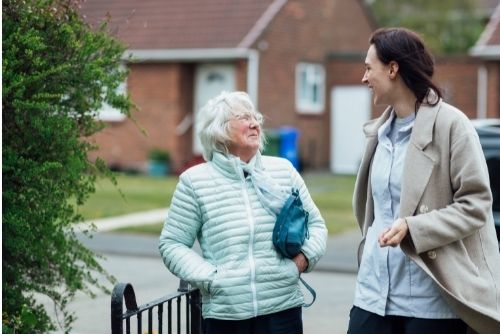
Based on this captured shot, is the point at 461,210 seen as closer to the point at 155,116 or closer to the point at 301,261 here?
the point at 301,261

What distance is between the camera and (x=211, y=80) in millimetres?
26828

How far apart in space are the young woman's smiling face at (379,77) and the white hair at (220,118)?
52cm

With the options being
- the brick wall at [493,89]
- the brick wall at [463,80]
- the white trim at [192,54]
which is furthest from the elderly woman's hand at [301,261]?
the brick wall at [463,80]

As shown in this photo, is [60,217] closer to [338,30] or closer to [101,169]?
[101,169]

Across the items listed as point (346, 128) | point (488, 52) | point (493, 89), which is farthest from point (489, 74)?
point (346, 128)

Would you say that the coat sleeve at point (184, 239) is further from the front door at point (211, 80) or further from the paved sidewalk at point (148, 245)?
the front door at point (211, 80)

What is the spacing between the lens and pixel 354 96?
2911cm

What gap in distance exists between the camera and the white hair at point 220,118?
4191 mm

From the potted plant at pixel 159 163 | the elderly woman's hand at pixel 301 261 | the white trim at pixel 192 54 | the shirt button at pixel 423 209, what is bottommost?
the potted plant at pixel 159 163

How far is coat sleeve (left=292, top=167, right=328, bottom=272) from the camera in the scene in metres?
4.25

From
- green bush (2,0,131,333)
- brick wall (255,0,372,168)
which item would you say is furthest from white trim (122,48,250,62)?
green bush (2,0,131,333)

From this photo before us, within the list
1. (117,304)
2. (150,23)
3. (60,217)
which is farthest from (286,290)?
(150,23)

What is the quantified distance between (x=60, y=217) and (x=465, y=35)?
36193 millimetres

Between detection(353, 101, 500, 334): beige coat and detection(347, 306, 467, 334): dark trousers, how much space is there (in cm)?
12
